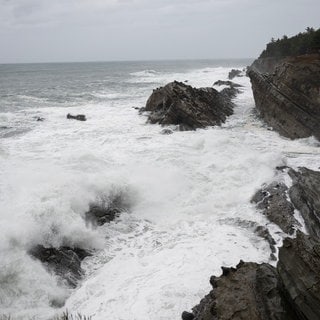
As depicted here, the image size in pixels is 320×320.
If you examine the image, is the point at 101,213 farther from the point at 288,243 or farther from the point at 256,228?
the point at 288,243

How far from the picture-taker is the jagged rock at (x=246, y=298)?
5.77 meters

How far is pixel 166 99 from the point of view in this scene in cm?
2378

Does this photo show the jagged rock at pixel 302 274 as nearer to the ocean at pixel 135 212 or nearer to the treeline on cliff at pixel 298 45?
the ocean at pixel 135 212

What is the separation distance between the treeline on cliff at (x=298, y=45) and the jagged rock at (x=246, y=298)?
21265 mm

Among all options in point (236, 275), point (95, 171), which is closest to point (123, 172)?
point (95, 171)

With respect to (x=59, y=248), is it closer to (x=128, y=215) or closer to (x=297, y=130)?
(x=128, y=215)

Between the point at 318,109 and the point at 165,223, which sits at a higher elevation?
the point at 318,109

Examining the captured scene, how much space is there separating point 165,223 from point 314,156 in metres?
8.21

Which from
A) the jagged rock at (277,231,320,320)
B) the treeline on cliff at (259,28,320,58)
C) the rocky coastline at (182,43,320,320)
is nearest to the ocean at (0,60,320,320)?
the rocky coastline at (182,43,320,320)

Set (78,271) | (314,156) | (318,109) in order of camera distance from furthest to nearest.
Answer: (318,109) < (314,156) < (78,271)

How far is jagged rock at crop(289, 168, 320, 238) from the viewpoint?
10.0 metres

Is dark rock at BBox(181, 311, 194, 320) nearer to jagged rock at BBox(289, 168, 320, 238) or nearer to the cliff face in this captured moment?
jagged rock at BBox(289, 168, 320, 238)

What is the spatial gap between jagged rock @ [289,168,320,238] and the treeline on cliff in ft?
48.4

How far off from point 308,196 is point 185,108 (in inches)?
493
